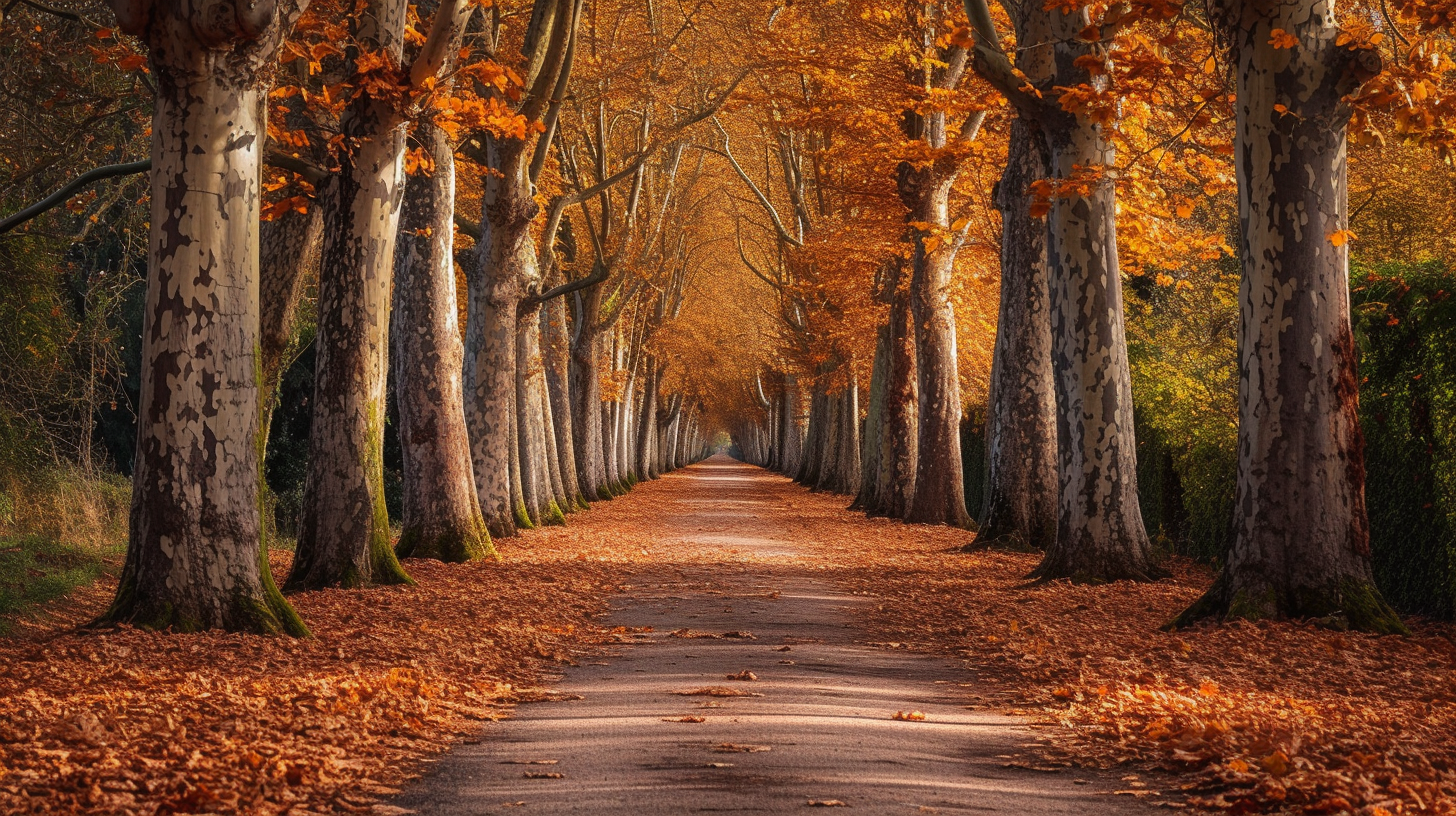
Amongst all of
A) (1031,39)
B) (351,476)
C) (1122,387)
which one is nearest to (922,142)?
(1031,39)

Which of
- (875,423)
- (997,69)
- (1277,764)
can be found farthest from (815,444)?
(1277,764)

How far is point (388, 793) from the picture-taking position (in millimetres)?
5301

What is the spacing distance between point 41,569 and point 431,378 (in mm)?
4559

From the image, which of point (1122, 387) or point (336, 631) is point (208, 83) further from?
point (1122, 387)

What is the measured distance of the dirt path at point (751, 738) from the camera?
5.09 meters

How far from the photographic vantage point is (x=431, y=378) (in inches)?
608

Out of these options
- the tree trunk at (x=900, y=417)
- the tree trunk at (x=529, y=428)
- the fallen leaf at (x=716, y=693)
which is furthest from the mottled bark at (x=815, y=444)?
the fallen leaf at (x=716, y=693)

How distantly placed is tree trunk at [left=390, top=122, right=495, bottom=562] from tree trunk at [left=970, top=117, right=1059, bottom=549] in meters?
7.11

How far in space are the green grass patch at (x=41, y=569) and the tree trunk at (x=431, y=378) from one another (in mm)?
3386

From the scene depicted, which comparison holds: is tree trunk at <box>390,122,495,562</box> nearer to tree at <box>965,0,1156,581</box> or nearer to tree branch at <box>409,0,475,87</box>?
tree branch at <box>409,0,475,87</box>

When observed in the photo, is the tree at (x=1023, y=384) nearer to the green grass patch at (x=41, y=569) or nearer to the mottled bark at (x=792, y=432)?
the green grass patch at (x=41, y=569)

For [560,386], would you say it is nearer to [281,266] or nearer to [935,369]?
[935,369]

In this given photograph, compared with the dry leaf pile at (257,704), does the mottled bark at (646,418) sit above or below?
above

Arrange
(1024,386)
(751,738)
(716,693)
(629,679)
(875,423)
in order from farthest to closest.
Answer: (875,423)
(1024,386)
(629,679)
(716,693)
(751,738)
